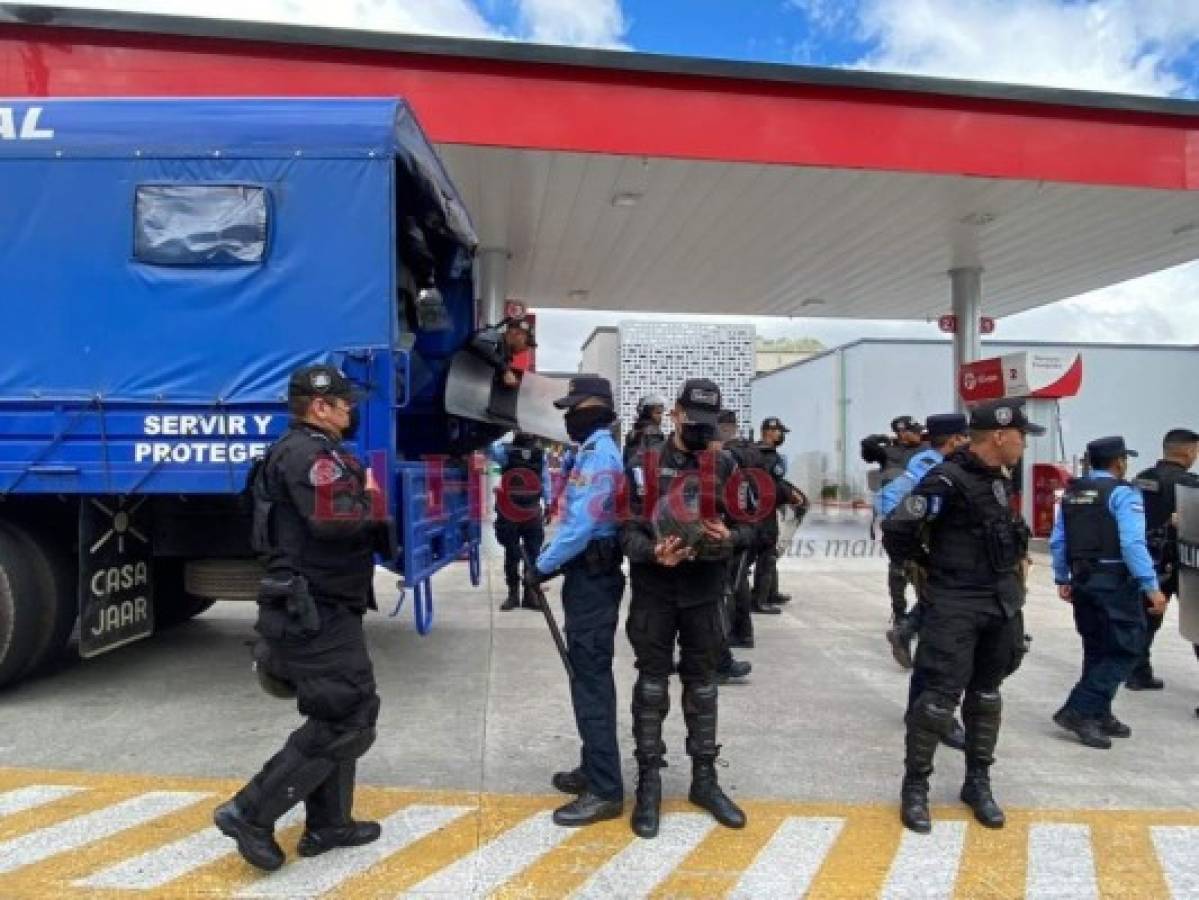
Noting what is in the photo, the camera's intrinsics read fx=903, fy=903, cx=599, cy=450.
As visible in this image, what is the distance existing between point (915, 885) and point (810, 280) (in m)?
11.9

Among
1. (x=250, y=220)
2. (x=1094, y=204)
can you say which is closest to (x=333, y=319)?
(x=250, y=220)

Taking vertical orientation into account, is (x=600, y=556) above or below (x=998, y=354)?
below

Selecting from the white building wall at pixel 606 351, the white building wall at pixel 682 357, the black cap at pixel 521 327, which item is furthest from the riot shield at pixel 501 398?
the white building wall at pixel 606 351

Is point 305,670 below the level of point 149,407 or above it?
below

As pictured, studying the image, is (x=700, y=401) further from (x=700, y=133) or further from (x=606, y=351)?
(x=606, y=351)

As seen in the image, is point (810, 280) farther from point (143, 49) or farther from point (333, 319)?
point (333, 319)

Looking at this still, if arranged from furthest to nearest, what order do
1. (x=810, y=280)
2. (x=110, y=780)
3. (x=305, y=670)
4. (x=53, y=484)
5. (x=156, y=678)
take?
1. (x=810, y=280)
2. (x=156, y=678)
3. (x=53, y=484)
4. (x=110, y=780)
5. (x=305, y=670)

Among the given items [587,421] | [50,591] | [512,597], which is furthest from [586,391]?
[512,597]

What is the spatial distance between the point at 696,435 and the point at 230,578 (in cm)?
299

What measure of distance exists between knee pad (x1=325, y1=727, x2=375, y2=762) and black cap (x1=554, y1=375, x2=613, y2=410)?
1514mm

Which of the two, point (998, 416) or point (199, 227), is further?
point (199, 227)

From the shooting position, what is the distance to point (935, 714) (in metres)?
3.59

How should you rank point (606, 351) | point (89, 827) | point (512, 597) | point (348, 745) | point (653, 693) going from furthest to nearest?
point (606, 351)
point (512, 597)
point (653, 693)
point (89, 827)
point (348, 745)

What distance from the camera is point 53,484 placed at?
459 centimetres
